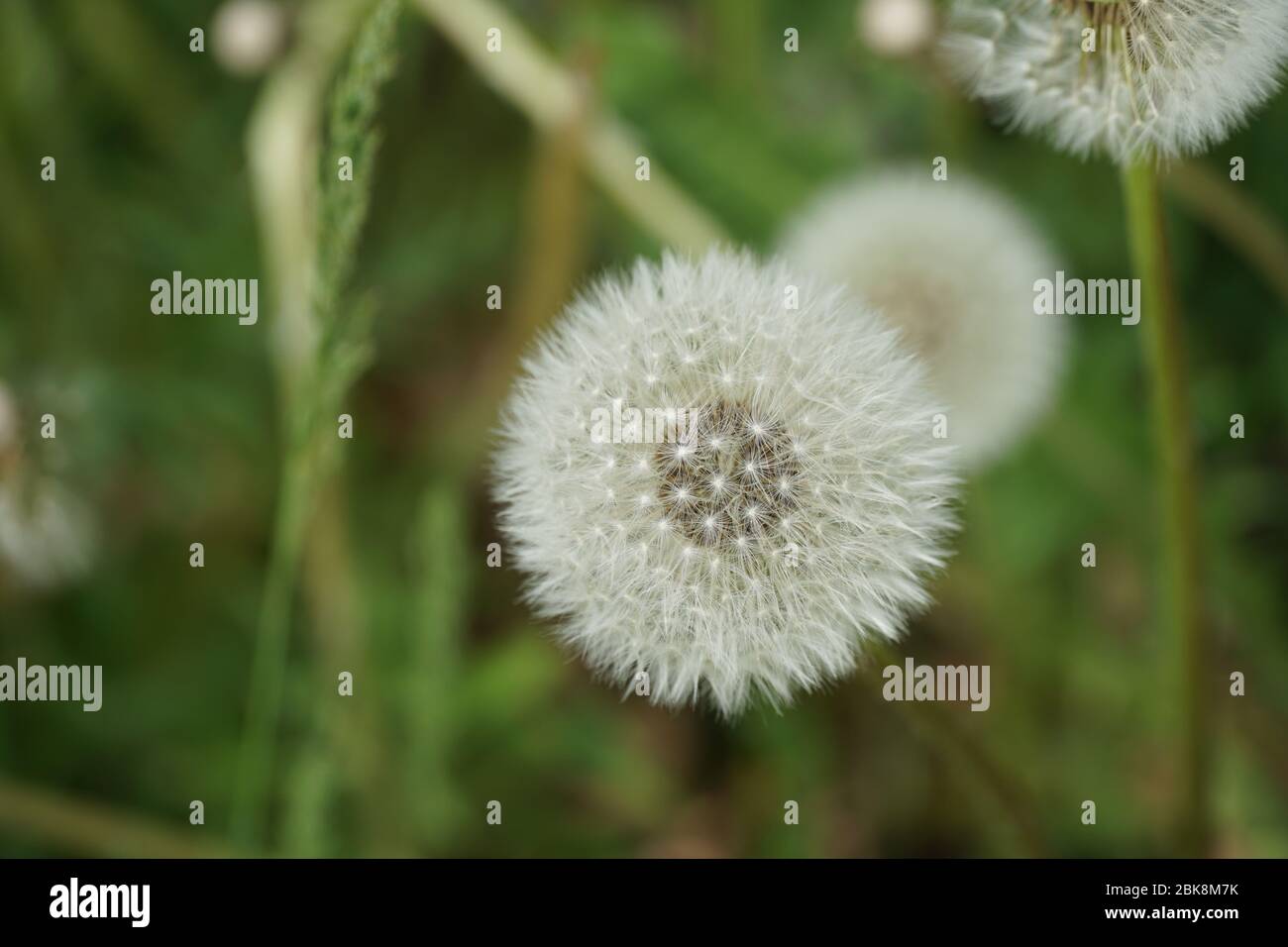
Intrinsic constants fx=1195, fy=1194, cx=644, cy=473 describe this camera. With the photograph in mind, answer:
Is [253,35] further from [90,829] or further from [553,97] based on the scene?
[90,829]

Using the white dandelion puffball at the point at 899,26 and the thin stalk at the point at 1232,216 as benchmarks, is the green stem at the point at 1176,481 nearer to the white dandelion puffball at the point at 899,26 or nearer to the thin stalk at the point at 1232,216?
the thin stalk at the point at 1232,216

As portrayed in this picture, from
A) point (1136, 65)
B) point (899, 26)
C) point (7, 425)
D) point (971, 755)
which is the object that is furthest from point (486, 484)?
point (1136, 65)

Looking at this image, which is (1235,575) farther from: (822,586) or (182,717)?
(182,717)

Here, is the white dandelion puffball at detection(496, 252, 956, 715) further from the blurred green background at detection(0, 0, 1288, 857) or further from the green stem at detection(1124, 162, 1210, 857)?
the blurred green background at detection(0, 0, 1288, 857)

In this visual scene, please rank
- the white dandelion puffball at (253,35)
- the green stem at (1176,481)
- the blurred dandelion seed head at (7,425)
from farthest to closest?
1. the white dandelion puffball at (253,35)
2. the blurred dandelion seed head at (7,425)
3. the green stem at (1176,481)

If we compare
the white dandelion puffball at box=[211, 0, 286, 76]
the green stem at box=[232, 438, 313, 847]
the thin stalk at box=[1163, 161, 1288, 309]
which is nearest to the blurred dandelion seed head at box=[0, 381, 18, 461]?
the green stem at box=[232, 438, 313, 847]

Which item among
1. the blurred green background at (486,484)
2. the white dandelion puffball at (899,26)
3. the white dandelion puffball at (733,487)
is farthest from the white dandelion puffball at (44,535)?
the white dandelion puffball at (899,26)
